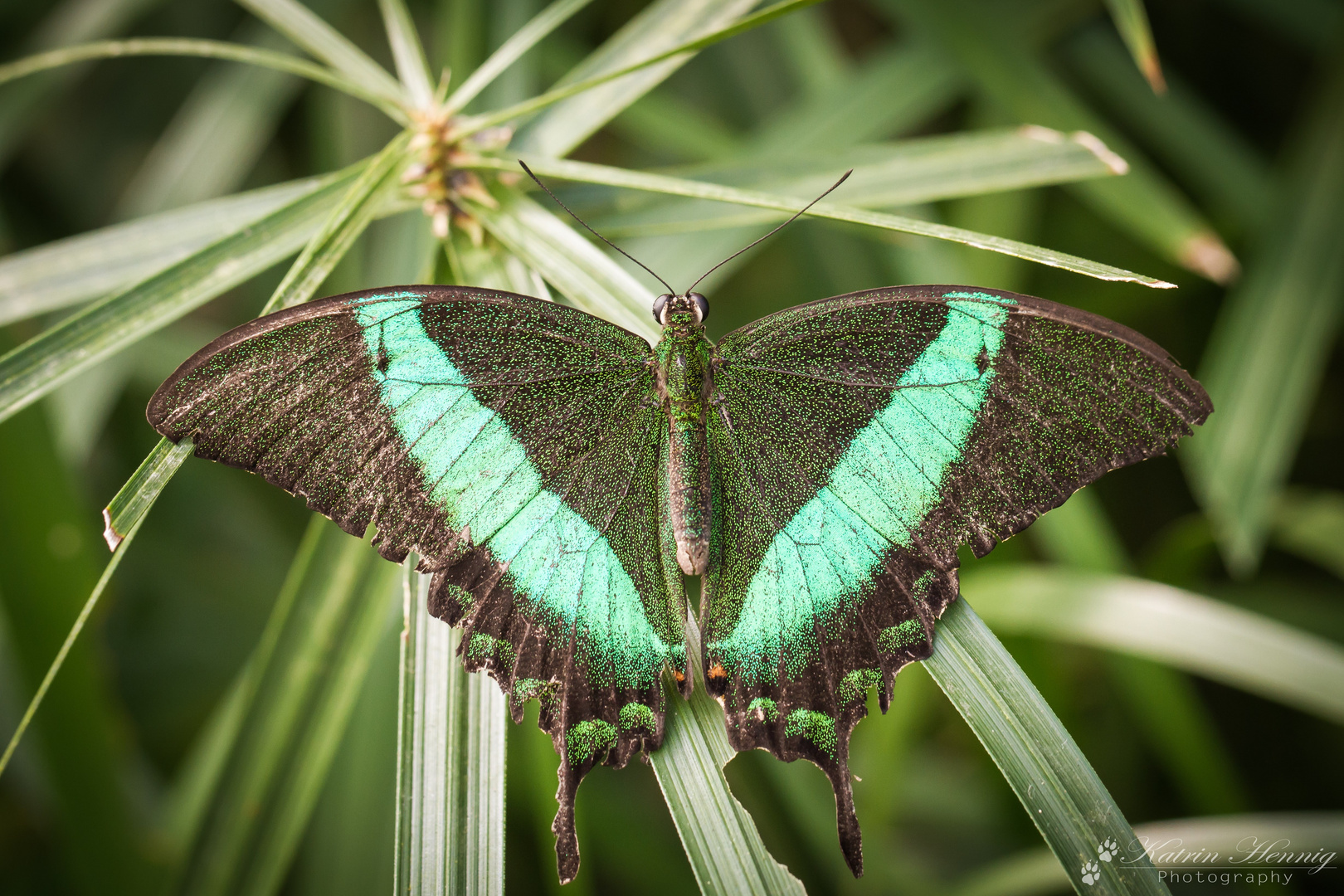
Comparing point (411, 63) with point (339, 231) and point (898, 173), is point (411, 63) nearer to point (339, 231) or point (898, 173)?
point (339, 231)

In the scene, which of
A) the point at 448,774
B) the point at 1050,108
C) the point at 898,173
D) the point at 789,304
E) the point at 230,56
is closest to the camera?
the point at 448,774

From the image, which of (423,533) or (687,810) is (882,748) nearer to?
(687,810)

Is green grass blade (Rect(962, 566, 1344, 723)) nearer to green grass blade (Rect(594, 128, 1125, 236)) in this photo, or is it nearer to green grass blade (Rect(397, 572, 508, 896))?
green grass blade (Rect(594, 128, 1125, 236))

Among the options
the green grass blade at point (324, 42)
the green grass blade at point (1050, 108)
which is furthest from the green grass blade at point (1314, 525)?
the green grass blade at point (324, 42)

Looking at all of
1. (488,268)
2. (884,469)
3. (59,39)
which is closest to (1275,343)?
(884,469)

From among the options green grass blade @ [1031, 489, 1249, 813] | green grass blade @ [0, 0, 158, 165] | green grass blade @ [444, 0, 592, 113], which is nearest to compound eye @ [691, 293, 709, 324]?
green grass blade @ [444, 0, 592, 113]

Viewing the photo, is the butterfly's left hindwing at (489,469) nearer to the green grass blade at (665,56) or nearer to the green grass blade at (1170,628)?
the green grass blade at (665,56)

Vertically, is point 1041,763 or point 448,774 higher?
point 448,774
